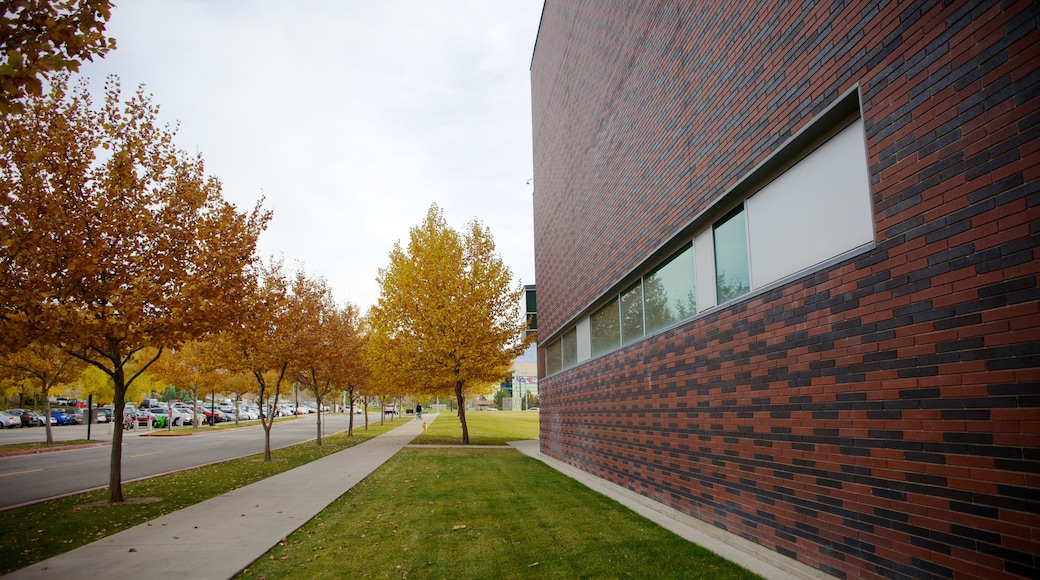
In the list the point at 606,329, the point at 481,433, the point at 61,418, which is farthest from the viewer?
the point at 61,418

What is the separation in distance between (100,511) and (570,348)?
11.0 metres

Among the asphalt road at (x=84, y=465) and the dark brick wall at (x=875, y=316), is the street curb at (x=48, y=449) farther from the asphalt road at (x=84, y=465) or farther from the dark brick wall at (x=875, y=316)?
the dark brick wall at (x=875, y=316)

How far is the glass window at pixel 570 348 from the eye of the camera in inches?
626

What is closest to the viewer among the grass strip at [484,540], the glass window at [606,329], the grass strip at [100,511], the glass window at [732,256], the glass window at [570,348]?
the grass strip at [484,540]

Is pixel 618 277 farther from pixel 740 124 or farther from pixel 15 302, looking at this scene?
pixel 15 302

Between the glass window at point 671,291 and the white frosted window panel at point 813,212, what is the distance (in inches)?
64.7

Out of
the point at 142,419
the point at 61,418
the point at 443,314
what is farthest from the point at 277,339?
the point at 61,418

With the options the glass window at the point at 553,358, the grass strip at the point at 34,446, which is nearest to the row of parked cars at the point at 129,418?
the grass strip at the point at 34,446

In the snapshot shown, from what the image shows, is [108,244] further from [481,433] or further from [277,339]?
[481,433]

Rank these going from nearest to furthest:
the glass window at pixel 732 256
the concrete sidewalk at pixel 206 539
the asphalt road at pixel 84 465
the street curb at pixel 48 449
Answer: the concrete sidewalk at pixel 206 539 → the glass window at pixel 732 256 → the asphalt road at pixel 84 465 → the street curb at pixel 48 449

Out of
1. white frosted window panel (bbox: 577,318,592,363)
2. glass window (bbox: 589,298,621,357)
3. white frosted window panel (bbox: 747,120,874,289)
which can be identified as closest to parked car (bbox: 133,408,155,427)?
white frosted window panel (bbox: 577,318,592,363)

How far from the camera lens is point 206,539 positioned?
282 inches

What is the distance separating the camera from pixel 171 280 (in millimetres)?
10344

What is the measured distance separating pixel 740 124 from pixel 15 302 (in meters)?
10.1
